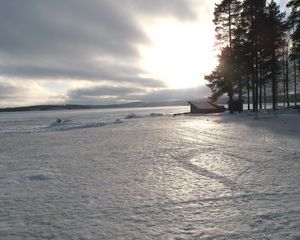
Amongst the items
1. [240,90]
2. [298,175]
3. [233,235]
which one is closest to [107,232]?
[233,235]

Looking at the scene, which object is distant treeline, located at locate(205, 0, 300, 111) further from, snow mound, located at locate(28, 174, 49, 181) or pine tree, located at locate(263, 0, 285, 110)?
snow mound, located at locate(28, 174, 49, 181)

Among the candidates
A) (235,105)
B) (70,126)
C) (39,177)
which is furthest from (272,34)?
(39,177)

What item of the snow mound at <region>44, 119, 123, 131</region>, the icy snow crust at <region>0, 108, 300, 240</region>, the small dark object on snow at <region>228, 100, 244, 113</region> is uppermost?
the small dark object on snow at <region>228, 100, 244, 113</region>

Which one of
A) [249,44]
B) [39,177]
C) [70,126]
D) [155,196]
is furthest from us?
[249,44]

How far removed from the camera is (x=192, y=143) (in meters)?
13.5

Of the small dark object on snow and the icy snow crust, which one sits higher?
the small dark object on snow

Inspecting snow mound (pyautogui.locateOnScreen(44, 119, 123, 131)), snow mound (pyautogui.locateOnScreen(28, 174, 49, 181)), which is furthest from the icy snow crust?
snow mound (pyautogui.locateOnScreen(44, 119, 123, 131))

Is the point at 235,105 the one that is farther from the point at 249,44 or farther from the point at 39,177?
the point at 39,177

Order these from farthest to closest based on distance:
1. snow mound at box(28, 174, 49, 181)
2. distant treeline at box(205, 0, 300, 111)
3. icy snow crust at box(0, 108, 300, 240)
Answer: distant treeline at box(205, 0, 300, 111) < snow mound at box(28, 174, 49, 181) < icy snow crust at box(0, 108, 300, 240)

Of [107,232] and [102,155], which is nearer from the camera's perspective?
[107,232]

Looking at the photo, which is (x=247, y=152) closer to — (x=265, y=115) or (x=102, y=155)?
(x=102, y=155)

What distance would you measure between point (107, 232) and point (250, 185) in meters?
3.32

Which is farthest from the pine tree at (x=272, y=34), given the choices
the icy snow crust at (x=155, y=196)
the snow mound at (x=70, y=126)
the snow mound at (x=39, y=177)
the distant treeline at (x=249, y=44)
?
the snow mound at (x=39, y=177)

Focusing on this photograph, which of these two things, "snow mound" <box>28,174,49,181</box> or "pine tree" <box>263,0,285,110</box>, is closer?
"snow mound" <box>28,174,49,181</box>
